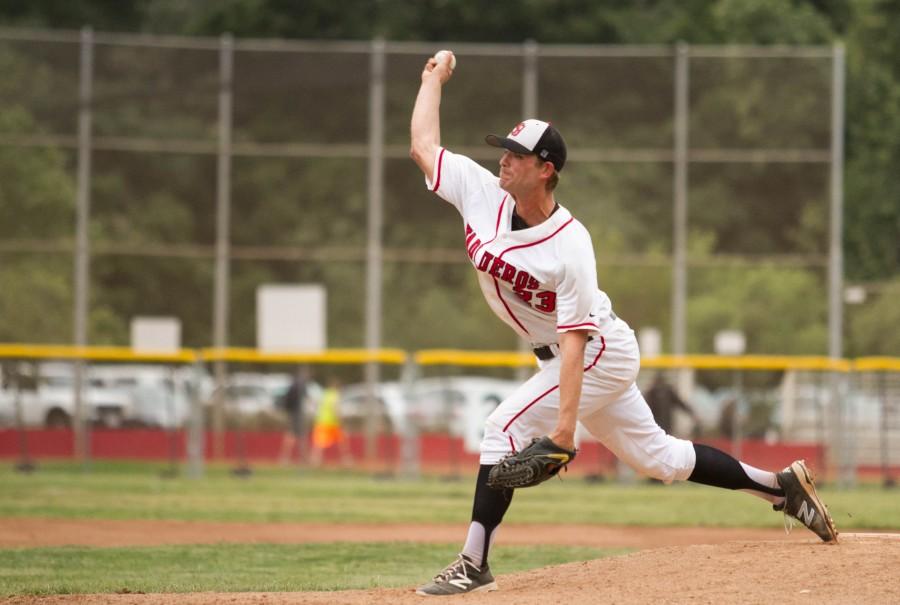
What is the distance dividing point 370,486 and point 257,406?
203 inches

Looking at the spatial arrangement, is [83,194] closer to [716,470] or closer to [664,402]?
[664,402]

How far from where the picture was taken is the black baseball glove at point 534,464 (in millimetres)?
6254

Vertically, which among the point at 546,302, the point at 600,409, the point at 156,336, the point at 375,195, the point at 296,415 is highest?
the point at 375,195

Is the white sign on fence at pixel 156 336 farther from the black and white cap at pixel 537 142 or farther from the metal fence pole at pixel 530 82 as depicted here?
the black and white cap at pixel 537 142

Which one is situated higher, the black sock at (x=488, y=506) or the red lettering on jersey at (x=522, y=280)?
the red lettering on jersey at (x=522, y=280)

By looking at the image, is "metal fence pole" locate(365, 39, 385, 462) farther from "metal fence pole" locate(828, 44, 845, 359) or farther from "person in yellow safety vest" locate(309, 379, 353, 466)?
"metal fence pole" locate(828, 44, 845, 359)

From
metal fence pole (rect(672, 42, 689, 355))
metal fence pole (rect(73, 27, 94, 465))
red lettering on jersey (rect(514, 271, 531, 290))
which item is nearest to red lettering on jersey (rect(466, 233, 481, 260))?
red lettering on jersey (rect(514, 271, 531, 290))

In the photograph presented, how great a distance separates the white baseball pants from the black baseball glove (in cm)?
24

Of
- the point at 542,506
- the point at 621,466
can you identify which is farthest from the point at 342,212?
the point at 542,506

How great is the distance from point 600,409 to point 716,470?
2.43 feet

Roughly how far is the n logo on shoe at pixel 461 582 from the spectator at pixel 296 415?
580 inches

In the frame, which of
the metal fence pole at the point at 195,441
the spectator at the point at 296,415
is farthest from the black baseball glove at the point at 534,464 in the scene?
the spectator at the point at 296,415

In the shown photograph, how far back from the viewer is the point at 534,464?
625 cm

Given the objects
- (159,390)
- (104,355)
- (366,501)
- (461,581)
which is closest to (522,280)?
(461,581)
